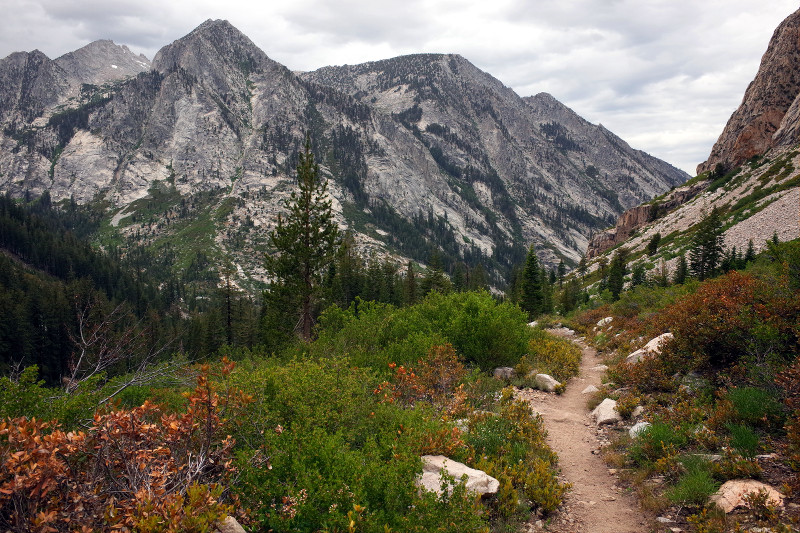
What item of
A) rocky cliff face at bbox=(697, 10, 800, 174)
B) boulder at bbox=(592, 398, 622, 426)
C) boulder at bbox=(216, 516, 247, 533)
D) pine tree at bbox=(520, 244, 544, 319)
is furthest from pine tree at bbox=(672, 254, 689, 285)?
boulder at bbox=(216, 516, 247, 533)

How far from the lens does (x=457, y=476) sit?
5.73m

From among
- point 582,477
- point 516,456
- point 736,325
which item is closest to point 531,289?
point 736,325

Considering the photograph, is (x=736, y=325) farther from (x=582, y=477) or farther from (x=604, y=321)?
(x=604, y=321)

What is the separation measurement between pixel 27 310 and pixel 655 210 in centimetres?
12574

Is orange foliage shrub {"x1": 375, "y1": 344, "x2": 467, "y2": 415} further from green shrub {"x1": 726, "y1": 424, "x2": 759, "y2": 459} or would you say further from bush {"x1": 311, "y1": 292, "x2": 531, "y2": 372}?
green shrub {"x1": 726, "y1": 424, "x2": 759, "y2": 459}

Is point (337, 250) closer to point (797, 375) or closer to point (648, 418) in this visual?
point (648, 418)

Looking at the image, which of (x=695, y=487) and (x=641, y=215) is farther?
(x=641, y=215)

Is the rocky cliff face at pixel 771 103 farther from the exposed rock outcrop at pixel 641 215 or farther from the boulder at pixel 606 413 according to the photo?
the boulder at pixel 606 413

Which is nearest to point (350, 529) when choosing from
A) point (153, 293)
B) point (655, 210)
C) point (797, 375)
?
point (797, 375)

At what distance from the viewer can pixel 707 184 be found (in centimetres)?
7325

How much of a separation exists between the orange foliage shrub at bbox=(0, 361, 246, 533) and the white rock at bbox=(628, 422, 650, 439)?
306 inches

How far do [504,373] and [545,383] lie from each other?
1.47 m

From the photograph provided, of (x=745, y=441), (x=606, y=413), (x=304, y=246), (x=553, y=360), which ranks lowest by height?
(x=553, y=360)

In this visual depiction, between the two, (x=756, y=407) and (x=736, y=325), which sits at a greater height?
(x=736, y=325)
